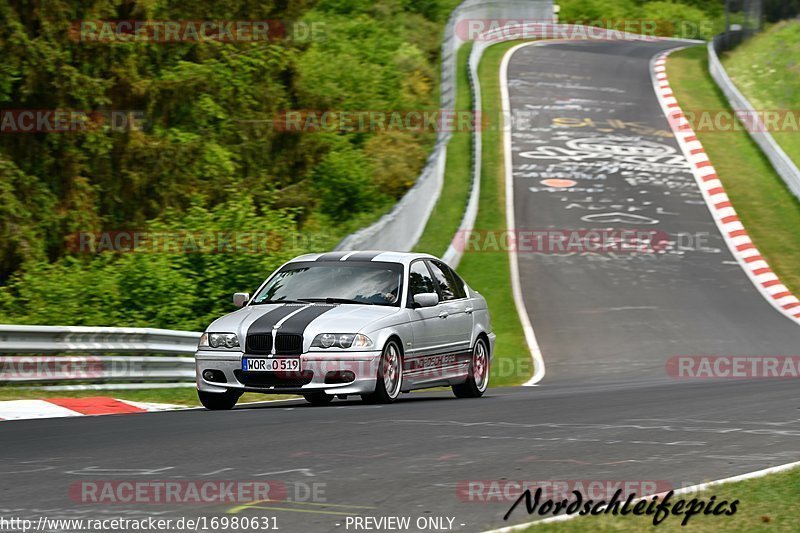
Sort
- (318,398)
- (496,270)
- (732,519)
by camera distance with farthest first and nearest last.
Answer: (496,270) → (318,398) → (732,519)

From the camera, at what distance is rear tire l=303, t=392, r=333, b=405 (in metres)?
13.1

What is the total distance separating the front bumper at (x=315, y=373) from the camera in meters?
12.1

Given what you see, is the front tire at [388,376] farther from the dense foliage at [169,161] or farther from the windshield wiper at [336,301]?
the dense foliage at [169,161]

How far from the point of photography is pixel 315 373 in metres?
12.2

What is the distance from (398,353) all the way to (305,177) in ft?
81.4

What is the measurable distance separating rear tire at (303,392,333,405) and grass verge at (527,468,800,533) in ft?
21.1

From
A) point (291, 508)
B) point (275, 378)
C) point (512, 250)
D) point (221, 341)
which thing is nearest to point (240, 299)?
point (221, 341)

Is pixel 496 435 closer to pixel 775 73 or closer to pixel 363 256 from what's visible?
pixel 363 256

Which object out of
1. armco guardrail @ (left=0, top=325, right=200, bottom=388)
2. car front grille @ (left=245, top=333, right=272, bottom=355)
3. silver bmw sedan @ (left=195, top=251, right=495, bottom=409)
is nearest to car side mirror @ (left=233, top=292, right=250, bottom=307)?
silver bmw sedan @ (left=195, top=251, right=495, bottom=409)

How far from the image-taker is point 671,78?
5175 centimetres

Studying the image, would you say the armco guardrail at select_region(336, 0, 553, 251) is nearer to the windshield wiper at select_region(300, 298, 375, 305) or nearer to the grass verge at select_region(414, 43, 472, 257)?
the grass verge at select_region(414, 43, 472, 257)

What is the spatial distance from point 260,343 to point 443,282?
2.84 metres

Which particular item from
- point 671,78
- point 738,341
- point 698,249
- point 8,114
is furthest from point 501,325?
point 671,78

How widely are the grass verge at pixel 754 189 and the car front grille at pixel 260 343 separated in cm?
1723
